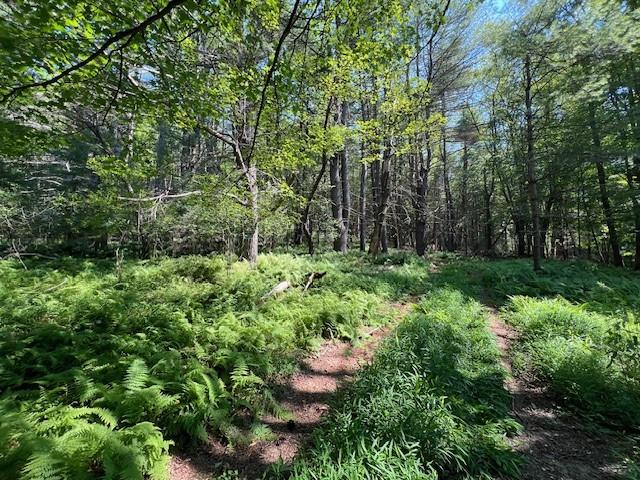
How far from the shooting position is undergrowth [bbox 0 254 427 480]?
7.74 feet

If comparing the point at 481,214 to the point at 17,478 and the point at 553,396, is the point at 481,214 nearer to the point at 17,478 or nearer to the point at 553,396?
the point at 553,396

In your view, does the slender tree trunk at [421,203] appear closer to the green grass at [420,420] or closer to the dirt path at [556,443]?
the green grass at [420,420]

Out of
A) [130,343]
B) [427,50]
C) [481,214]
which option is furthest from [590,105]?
[130,343]

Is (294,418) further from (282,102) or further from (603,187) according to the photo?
(603,187)

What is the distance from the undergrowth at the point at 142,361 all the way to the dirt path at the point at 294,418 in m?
0.16

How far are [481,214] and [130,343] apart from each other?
2477 centimetres

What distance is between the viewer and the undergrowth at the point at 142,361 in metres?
2.36

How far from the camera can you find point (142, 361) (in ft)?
11.2

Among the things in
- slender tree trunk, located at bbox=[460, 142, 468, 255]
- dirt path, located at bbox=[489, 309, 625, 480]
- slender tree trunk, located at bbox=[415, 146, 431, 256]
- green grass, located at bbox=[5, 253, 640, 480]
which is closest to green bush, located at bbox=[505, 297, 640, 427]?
green grass, located at bbox=[5, 253, 640, 480]

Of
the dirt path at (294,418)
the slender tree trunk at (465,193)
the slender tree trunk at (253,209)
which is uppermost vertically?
the slender tree trunk at (465,193)

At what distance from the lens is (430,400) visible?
328cm

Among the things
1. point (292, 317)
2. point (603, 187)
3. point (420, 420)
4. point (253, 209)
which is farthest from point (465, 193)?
point (420, 420)

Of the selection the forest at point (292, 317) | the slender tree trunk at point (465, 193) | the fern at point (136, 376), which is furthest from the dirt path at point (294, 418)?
the slender tree trunk at point (465, 193)

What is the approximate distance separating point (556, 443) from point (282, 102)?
5802mm
